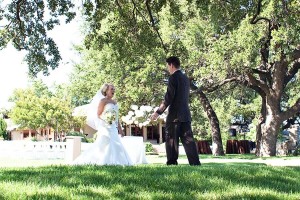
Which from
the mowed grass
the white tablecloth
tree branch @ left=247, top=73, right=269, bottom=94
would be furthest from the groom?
tree branch @ left=247, top=73, right=269, bottom=94

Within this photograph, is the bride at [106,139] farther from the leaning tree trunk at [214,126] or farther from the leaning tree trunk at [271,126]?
the leaning tree trunk at [214,126]

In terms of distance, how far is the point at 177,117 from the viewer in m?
10.2

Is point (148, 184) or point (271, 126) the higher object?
point (271, 126)

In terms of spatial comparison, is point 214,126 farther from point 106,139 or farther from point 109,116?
point 109,116

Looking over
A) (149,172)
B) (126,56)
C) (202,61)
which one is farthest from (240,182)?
(202,61)

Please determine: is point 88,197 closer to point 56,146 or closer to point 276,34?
point 276,34

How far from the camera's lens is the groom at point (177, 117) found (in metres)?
10.1

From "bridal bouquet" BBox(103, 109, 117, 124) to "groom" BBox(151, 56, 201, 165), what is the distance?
316cm

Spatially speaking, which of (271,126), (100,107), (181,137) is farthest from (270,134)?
(181,137)

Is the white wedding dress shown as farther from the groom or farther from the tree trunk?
the tree trunk

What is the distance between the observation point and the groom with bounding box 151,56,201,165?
10.1 meters

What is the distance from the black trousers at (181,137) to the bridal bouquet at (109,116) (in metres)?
3.19

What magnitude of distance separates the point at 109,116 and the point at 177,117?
3.38 metres

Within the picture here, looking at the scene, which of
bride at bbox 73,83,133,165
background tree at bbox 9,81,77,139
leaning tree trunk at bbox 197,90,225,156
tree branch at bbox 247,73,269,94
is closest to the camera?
bride at bbox 73,83,133,165
